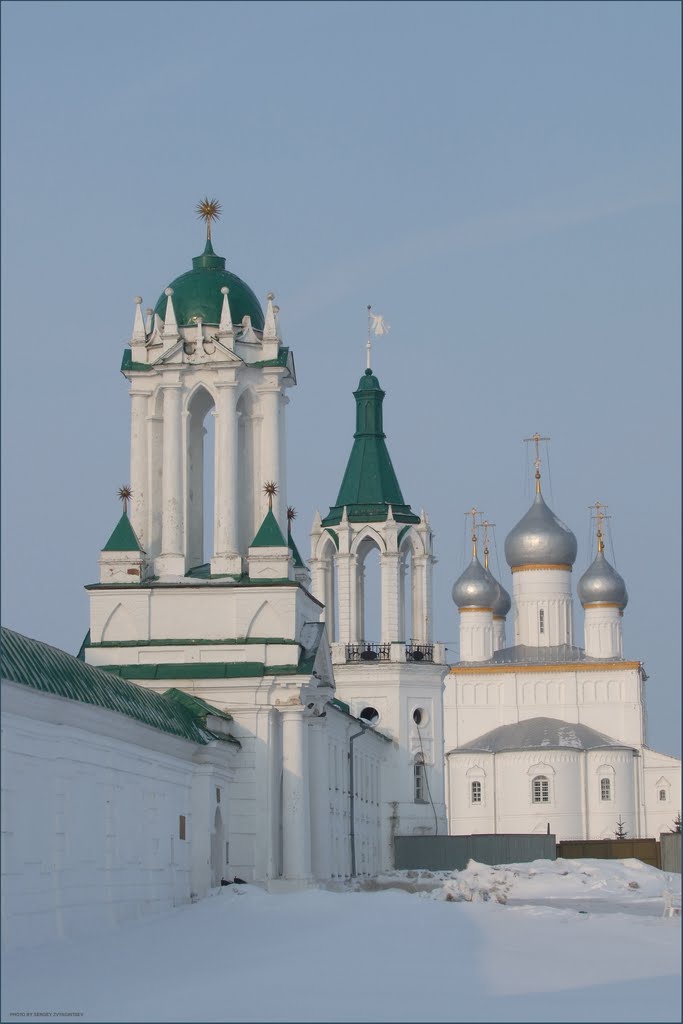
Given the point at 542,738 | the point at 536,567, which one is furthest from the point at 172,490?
the point at 536,567

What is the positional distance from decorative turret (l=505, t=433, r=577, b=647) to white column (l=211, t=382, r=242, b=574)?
47.3 m

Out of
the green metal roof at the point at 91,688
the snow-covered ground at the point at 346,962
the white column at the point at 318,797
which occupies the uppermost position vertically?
the green metal roof at the point at 91,688

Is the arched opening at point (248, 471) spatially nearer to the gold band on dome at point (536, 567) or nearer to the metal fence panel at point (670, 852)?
the metal fence panel at point (670, 852)

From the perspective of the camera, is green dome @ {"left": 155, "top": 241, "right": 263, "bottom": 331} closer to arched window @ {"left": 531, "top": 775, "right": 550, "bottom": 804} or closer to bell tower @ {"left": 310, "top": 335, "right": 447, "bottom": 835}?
bell tower @ {"left": 310, "top": 335, "right": 447, "bottom": 835}

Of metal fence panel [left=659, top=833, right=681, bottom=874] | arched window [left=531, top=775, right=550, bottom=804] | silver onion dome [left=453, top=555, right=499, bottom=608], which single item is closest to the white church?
metal fence panel [left=659, top=833, right=681, bottom=874]

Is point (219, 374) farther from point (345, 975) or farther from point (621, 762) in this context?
point (621, 762)

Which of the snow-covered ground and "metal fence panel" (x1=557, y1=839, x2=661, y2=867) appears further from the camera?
"metal fence panel" (x1=557, y1=839, x2=661, y2=867)

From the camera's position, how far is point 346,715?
43.2 meters

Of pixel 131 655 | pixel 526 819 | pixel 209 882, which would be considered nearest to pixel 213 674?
pixel 131 655

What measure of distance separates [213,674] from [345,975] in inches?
663

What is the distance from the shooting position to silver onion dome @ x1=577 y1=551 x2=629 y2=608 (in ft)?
265

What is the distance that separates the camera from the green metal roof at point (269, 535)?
34.5 meters

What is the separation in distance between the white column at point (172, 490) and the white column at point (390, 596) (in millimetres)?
19180

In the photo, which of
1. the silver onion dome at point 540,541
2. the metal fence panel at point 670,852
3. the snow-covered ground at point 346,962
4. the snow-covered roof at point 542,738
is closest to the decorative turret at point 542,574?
the silver onion dome at point 540,541
